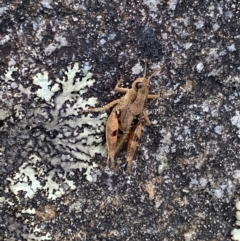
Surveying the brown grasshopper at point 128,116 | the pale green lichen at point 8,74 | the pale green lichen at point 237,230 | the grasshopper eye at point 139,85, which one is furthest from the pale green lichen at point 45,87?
the pale green lichen at point 237,230

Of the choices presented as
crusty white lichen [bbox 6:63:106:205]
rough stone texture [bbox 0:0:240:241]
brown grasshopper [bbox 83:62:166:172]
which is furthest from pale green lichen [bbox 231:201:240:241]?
crusty white lichen [bbox 6:63:106:205]

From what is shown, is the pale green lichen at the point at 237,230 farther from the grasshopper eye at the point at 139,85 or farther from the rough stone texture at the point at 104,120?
the grasshopper eye at the point at 139,85

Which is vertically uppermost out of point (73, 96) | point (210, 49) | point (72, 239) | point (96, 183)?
point (210, 49)

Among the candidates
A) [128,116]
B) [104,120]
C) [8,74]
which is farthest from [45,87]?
[128,116]

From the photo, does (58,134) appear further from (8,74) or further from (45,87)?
(8,74)

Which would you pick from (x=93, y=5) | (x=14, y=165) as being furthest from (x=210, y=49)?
(x=14, y=165)

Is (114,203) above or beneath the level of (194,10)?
beneath

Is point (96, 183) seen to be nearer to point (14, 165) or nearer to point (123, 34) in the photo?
point (14, 165)
